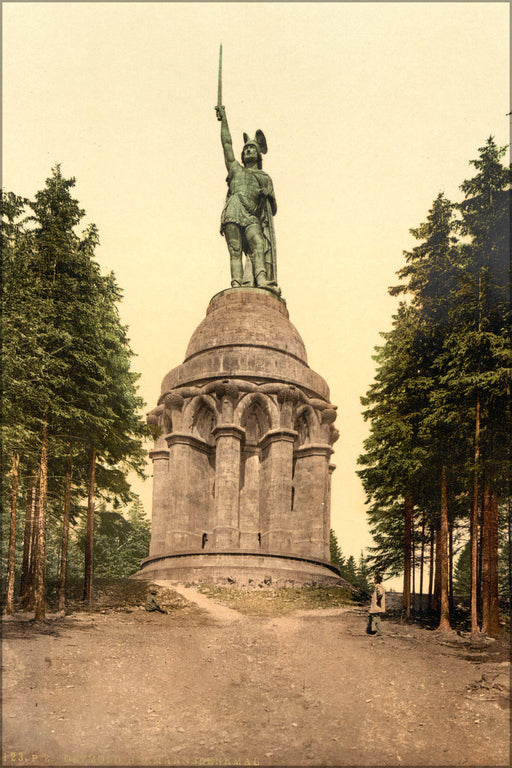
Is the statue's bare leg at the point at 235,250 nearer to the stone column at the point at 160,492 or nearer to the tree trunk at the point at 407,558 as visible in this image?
the stone column at the point at 160,492

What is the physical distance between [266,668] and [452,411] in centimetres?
909

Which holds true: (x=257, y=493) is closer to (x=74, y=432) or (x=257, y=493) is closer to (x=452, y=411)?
(x=74, y=432)

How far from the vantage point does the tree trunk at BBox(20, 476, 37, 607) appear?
22797mm

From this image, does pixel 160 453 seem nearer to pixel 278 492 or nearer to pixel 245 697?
pixel 278 492

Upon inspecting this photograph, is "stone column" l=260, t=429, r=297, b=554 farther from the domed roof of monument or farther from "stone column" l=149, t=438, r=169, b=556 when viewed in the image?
"stone column" l=149, t=438, r=169, b=556

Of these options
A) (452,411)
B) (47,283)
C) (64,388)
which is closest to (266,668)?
(452,411)

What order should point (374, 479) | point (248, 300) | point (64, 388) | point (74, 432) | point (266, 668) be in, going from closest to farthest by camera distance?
1. point (266, 668)
2. point (64, 388)
3. point (74, 432)
4. point (374, 479)
5. point (248, 300)

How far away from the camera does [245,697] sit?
556 inches

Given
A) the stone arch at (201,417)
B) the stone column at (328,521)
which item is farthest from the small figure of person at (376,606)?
the stone arch at (201,417)

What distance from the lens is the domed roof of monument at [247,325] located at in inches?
1451

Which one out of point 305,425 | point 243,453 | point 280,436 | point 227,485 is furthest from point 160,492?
point 305,425

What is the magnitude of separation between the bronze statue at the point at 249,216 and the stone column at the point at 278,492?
10559 mm

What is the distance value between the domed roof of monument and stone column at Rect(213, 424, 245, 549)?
504 cm

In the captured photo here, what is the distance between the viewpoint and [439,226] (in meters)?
24.2
